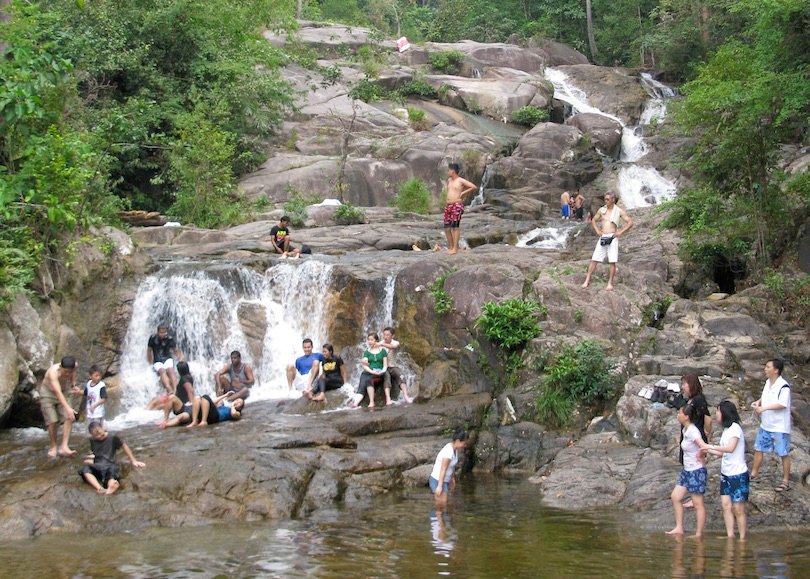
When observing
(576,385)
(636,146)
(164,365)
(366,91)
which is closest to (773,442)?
(576,385)

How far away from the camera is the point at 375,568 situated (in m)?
7.49

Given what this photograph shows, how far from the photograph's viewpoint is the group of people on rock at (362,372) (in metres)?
13.7

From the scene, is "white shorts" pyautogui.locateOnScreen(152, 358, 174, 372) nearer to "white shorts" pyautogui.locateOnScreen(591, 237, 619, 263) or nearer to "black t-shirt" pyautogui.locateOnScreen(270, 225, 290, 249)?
"black t-shirt" pyautogui.locateOnScreen(270, 225, 290, 249)

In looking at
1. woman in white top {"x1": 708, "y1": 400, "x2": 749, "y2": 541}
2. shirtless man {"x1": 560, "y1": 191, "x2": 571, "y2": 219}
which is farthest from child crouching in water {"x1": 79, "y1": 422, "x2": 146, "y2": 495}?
shirtless man {"x1": 560, "y1": 191, "x2": 571, "y2": 219}

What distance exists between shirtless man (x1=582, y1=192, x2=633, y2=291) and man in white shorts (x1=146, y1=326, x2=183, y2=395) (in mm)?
7229

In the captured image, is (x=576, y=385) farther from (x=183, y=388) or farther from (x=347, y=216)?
(x=347, y=216)

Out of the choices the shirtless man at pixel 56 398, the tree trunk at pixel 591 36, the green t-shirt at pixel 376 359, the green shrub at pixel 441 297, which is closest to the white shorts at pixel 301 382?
the green t-shirt at pixel 376 359

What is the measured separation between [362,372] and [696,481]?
6480 mm

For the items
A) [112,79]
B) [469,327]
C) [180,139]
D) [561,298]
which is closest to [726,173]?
[561,298]

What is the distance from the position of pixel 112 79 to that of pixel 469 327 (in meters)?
16.0

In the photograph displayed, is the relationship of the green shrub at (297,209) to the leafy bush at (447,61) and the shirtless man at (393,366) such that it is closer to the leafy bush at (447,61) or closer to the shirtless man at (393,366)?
the shirtless man at (393,366)

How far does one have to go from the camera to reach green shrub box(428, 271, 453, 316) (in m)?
14.8

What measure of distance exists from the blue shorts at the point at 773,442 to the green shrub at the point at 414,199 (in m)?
15.6

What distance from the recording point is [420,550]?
8.12m
